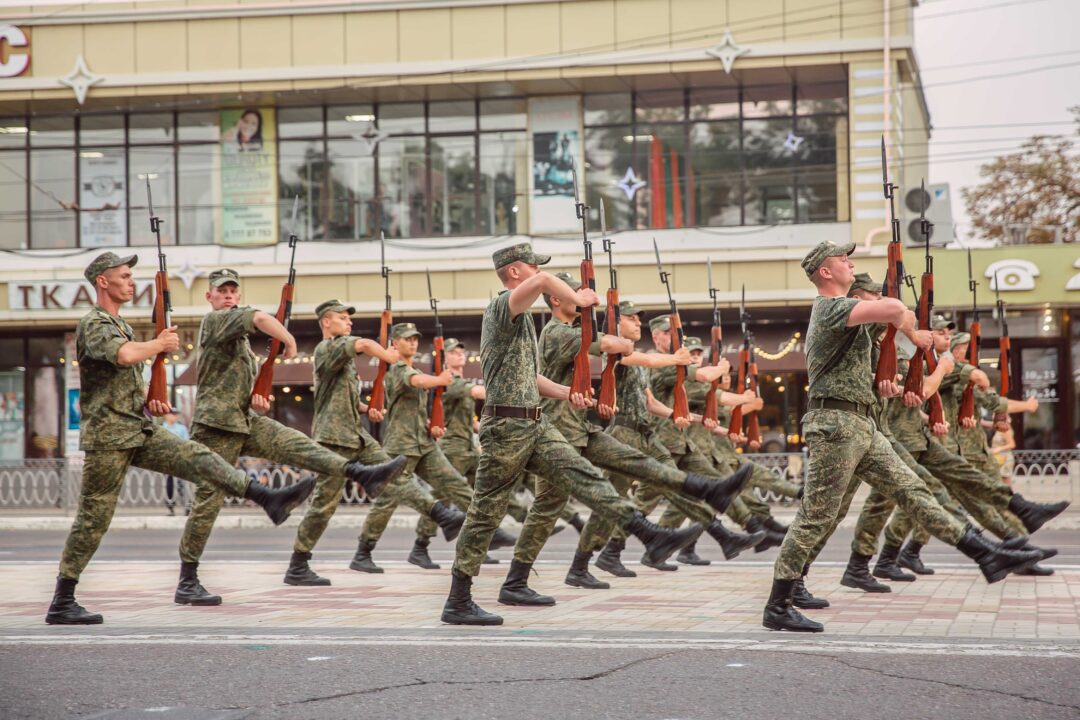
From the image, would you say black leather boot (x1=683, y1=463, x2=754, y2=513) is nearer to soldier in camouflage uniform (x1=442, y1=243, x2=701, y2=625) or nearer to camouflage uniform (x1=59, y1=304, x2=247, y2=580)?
soldier in camouflage uniform (x1=442, y1=243, x2=701, y2=625)

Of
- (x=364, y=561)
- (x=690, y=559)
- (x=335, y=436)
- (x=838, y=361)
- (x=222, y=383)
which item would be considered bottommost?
(x=690, y=559)

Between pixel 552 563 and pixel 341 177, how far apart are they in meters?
16.7

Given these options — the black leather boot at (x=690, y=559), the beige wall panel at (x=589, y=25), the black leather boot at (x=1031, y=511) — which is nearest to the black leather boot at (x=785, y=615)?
the black leather boot at (x=1031, y=511)

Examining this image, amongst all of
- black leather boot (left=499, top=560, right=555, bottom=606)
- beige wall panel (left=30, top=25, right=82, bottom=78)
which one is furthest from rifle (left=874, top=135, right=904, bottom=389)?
beige wall panel (left=30, top=25, right=82, bottom=78)

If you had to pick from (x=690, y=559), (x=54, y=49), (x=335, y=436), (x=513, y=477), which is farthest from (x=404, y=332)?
(x=54, y=49)

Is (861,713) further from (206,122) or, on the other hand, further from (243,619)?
(206,122)

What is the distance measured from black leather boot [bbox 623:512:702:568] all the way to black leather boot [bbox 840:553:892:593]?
224 centimetres

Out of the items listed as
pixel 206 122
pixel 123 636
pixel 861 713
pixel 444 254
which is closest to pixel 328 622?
pixel 123 636

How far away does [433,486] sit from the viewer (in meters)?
12.3

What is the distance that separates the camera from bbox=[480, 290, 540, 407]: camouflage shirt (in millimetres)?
8078

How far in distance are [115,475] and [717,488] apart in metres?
3.42

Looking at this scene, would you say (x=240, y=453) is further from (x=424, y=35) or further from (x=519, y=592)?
(x=424, y=35)

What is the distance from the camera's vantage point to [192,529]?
30.8ft

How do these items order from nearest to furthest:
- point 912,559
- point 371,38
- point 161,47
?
1. point 912,559
2. point 371,38
3. point 161,47
